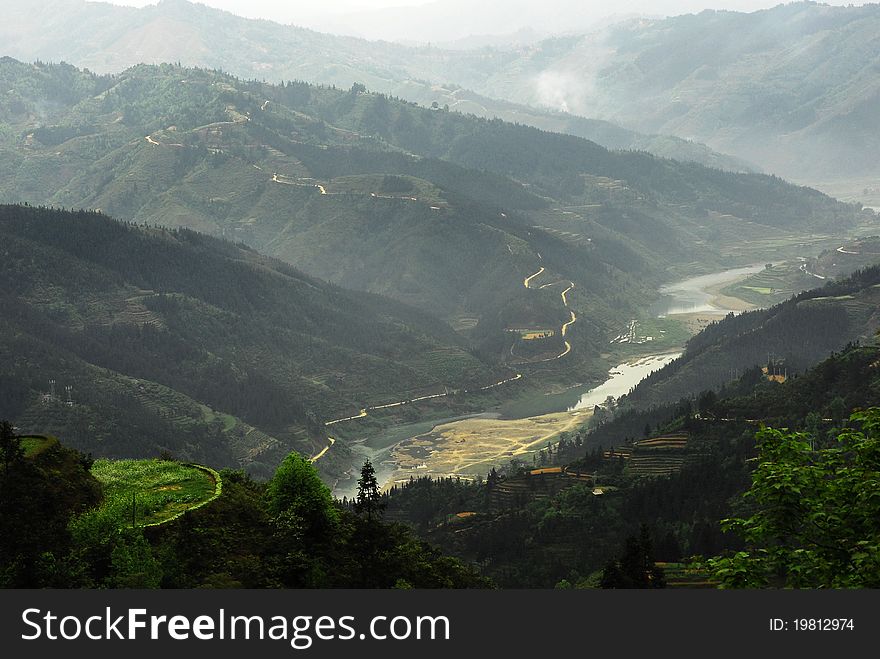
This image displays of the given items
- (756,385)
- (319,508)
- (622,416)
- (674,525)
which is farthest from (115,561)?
(622,416)

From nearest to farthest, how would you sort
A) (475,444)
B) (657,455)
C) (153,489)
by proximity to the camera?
(153,489)
(657,455)
(475,444)

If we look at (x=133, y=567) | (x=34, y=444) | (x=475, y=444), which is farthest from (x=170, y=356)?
(x=133, y=567)

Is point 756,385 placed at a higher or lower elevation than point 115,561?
higher

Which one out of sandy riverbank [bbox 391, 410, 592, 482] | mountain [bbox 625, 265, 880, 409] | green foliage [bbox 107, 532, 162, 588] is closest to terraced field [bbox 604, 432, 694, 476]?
sandy riverbank [bbox 391, 410, 592, 482]

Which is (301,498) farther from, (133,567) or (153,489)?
(133,567)

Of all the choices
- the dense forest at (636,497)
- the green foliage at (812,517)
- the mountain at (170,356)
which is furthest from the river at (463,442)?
the green foliage at (812,517)

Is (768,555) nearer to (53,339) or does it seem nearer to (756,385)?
(756,385)
